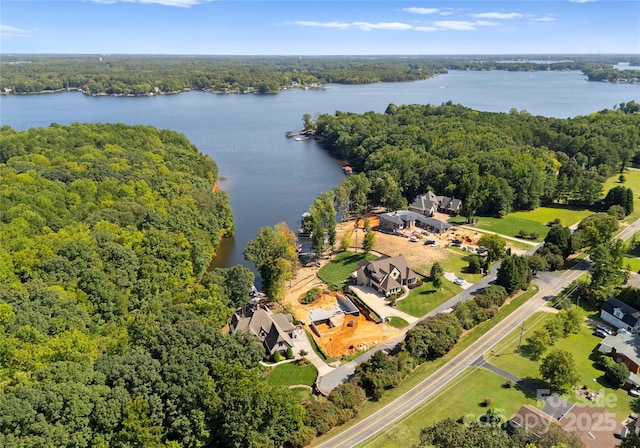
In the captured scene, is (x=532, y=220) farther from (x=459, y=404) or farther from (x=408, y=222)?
(x=459, y=404)

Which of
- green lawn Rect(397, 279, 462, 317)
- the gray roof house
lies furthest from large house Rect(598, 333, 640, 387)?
the gray roof house

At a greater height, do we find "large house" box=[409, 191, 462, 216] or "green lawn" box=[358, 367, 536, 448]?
"large house" box=[409, 191, 462, 216]

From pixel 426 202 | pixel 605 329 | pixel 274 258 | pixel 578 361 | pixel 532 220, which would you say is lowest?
pixel 578 361

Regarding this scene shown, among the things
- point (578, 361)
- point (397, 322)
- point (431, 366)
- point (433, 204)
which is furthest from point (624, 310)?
point (433, 204)

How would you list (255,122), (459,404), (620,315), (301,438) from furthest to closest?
(255,122), (620,315), (459,404), (301,438)

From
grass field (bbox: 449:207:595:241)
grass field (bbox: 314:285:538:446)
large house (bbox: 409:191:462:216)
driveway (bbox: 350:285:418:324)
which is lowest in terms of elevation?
driveway (bbox: 350:285:418:324)

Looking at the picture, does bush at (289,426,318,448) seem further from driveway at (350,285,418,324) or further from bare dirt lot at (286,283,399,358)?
driveway at (350,285,418,324)
